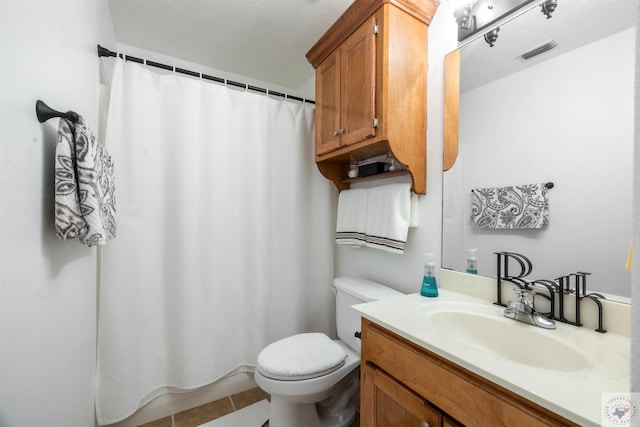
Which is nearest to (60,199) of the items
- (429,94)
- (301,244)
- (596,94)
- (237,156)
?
(237,156)

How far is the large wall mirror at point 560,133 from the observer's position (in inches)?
31.4

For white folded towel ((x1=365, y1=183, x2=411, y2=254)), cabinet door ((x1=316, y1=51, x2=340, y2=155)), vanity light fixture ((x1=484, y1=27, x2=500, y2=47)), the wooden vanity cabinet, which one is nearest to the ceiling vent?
vanity light fixture ((x1=484, y1=27, x2=500, y2=47))

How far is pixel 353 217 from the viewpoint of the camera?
1.68 m

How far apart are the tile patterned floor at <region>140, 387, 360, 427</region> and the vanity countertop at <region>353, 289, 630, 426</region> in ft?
3.46

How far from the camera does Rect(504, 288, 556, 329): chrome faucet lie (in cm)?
85

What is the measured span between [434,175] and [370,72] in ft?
1.91

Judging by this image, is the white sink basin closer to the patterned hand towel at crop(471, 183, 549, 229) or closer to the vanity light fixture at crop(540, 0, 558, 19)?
the patterned hand towel at crop(471, 183, 549, 229)

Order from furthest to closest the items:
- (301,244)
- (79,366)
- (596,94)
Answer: (301,244) → (79,366) → (596,94)

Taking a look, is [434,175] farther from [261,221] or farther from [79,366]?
[79,366]

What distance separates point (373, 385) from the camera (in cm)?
93

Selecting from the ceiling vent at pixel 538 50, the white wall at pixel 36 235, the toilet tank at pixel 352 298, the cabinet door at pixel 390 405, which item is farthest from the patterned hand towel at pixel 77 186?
the ceiling vent at pixel 538 50

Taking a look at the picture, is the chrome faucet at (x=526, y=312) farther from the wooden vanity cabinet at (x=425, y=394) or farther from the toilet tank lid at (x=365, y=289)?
the toilet tank lid at (x=365, y=289)

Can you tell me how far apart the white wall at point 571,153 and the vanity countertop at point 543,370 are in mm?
198

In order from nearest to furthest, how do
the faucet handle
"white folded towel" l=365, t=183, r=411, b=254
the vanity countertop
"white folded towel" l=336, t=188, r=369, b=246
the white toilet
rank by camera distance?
the vanity countertop → the faucet handle → the white toilet → "white folded towel" l=365, t=183, r=411, b=254 → "white folded towel" l=336, t=188, r=369, b=246
